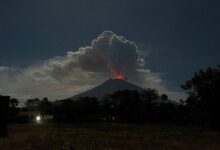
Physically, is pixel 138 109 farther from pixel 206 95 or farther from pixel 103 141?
pixel 103 141

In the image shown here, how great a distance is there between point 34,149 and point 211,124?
6138 cm

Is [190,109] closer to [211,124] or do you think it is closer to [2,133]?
[211,124]

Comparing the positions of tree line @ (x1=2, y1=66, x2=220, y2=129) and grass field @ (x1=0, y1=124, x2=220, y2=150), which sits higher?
tree line @ (x1=2, y1=66, x2=220, y2=129)

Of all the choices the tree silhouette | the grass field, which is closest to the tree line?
the tree silhouette

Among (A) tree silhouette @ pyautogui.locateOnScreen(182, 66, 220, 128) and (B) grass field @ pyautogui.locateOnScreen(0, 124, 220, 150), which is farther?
(A) tree silhouette @ pyautogui.locateOnScreen(182, 66, 220, 128)

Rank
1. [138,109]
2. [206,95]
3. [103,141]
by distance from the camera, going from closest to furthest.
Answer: [103,141] < [206,95] < [138,109]

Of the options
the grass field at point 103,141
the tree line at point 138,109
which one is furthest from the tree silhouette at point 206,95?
the grass field at point 103,141

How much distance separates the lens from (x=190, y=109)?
8806 centimetres

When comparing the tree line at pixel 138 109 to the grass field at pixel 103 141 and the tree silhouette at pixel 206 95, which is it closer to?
the tree silhouette at pixel 206 95

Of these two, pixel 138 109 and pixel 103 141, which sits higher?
pixel 138 109

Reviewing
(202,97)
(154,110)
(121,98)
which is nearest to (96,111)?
(121,98)

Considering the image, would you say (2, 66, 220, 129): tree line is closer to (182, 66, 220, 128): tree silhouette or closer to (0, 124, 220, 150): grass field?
(182, 66, 220, 128): tree silhouette

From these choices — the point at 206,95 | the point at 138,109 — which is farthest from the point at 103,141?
the point at 138,109

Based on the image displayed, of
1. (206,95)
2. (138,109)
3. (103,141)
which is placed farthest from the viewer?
(138,109)
